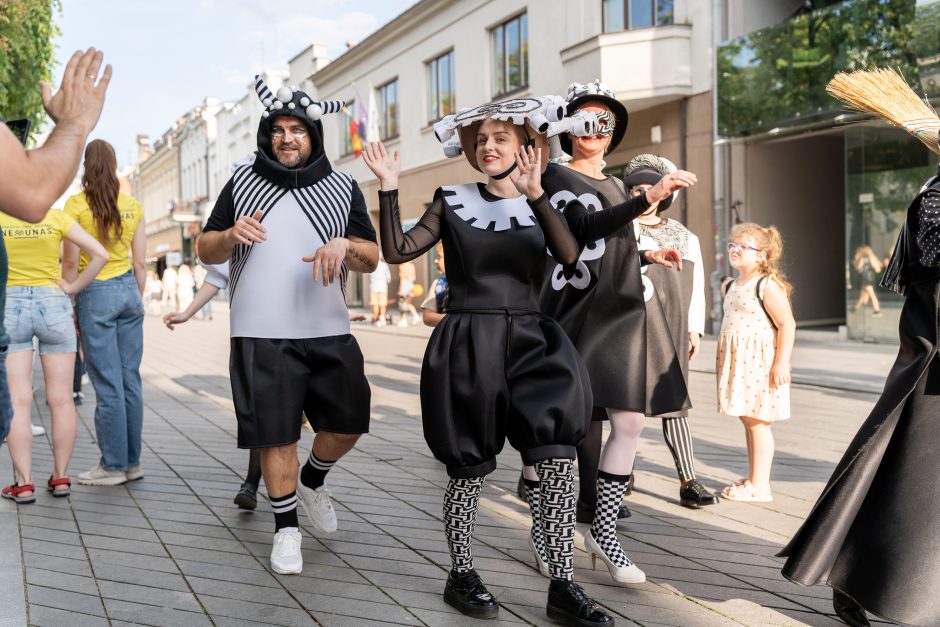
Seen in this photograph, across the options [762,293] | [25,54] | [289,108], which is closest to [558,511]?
[289,108]

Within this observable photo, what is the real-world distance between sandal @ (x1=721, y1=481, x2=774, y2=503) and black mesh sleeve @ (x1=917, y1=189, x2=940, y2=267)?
232 centimetres

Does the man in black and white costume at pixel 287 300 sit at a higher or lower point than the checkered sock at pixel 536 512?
higher

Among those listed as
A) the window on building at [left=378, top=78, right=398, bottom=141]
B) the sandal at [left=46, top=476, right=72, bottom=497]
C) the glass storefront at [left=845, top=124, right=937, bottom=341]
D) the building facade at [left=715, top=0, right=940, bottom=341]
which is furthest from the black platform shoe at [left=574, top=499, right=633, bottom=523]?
the window on building at [left=378, top=78, right=398, bottom=141]

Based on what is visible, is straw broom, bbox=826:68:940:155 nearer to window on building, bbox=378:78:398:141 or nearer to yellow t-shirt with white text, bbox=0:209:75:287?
yellow t-shirt with white text, bbox=0:209:75:287

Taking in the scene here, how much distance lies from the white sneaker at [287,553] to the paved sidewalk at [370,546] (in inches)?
2.0

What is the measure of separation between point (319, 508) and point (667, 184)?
2256 millimetres

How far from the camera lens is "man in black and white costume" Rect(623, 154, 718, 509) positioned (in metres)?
4.27

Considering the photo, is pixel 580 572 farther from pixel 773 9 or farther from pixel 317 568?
pixel 773 9

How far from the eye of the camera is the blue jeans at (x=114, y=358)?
5.57 meters

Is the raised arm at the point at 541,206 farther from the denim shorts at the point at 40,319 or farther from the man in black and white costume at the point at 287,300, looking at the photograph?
the denim shorts at the point at 40,319

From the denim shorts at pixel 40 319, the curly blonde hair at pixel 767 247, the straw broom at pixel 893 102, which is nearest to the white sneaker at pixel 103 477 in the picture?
the denim shorts at pixel 40 319

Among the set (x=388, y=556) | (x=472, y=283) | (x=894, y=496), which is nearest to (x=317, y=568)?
(x=388, y=556)

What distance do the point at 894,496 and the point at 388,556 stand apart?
212 cm

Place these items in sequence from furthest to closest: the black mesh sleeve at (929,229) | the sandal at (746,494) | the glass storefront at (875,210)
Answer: the glass storefront at (875,210)
the sandal at (746,494)
the black mesh sleeve at (929,229)
